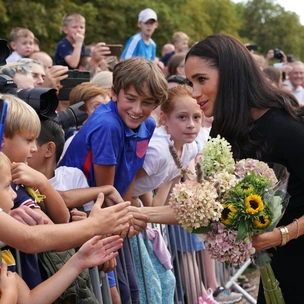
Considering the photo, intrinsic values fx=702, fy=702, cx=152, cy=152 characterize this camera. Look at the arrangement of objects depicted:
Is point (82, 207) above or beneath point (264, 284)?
above

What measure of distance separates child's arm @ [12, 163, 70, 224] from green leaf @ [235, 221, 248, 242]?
1047 mm

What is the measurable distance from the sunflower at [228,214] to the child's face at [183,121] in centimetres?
206

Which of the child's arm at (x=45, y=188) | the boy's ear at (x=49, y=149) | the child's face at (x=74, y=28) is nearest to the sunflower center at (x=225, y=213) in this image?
the child's arm at (x=45, y=188)

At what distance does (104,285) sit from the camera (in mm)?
4004

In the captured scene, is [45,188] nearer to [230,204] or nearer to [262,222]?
[230,204]

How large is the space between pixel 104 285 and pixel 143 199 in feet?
4.31

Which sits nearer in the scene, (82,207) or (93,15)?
(82,207)

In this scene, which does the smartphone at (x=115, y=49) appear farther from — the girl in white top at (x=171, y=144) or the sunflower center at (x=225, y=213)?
the sunflower center at (x=225, y=213)

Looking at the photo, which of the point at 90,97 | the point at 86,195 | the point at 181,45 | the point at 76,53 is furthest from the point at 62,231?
the point at 181,45

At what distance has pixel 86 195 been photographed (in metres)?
4.13

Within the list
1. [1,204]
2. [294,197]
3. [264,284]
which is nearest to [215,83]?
[294,197]

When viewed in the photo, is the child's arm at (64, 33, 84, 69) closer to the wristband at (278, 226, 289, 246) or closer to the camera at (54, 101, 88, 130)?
the camera at (54, 101, 88, 130)

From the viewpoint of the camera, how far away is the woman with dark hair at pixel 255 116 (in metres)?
3.60

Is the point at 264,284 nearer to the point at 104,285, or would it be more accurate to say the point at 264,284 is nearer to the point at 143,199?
the point at 104,285
